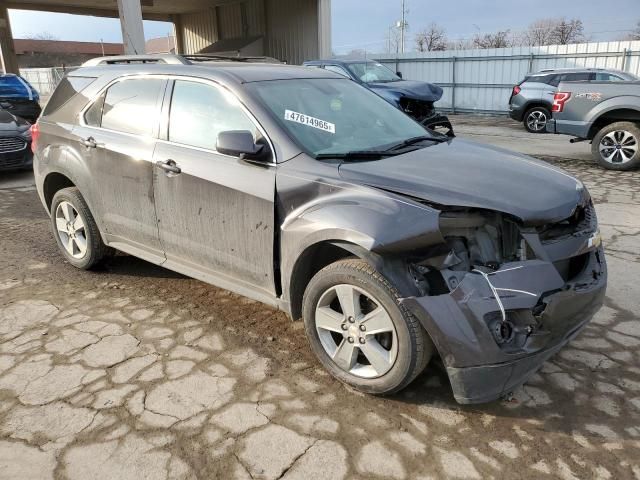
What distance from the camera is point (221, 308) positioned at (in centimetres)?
391

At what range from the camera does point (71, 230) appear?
4.59 m

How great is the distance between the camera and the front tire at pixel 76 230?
4.37 metres

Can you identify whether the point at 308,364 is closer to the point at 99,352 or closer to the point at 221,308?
the point at 221,308

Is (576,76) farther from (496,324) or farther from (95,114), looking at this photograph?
(496,324)

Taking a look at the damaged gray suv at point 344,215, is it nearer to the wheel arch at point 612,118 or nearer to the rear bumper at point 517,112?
the wheel arch at point 612,118

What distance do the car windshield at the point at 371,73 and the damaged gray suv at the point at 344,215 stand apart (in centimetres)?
874

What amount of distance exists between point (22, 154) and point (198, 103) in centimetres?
686

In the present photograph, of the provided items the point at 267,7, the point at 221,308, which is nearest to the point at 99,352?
the point at 221,308

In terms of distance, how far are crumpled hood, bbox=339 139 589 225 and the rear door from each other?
162cm

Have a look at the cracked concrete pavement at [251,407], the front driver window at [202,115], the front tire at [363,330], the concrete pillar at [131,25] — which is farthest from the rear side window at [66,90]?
the concrete pillar at [131,25]

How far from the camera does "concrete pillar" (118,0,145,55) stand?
13.5 metres

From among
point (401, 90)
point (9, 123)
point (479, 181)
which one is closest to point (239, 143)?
point (479, 181)

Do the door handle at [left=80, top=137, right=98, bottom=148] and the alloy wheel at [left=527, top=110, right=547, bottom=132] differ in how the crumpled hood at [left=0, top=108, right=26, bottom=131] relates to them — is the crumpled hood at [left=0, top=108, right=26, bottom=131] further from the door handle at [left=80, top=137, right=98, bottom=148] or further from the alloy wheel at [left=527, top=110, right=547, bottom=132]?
the alloy wheel at [left=527, top=110, right=547, bottom=132]

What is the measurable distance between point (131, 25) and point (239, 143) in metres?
12.6
